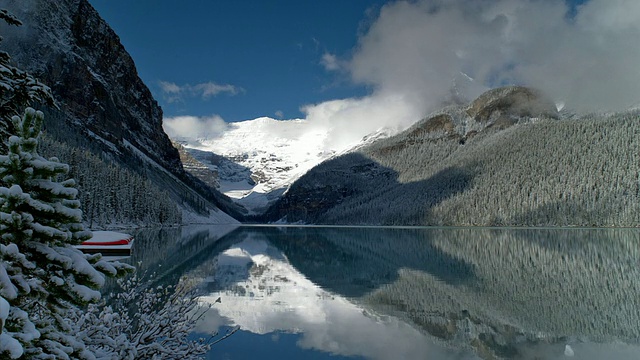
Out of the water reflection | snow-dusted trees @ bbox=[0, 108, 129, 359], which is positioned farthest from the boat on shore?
snow-dusted trees @ bbox=[0, 108, 129, 359]

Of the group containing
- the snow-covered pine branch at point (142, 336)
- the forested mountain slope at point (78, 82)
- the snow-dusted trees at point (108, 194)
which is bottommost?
the snow-covered pine branch at point (142, 336)

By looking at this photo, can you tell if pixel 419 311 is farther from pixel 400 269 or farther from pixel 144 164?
pixel 144 164

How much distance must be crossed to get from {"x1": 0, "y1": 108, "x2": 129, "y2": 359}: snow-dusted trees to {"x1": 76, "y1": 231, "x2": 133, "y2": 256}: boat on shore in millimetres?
38536

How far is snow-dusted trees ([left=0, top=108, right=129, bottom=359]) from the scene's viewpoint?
13.0 feet

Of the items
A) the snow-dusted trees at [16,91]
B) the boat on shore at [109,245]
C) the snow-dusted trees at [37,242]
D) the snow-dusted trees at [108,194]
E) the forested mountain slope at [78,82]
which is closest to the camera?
the snow-dusted trees at [37,242]

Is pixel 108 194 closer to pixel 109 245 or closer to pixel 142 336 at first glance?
pixel 109 245

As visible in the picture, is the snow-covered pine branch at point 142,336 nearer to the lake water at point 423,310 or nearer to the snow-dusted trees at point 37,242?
the snow-dusted trees at point 37,242

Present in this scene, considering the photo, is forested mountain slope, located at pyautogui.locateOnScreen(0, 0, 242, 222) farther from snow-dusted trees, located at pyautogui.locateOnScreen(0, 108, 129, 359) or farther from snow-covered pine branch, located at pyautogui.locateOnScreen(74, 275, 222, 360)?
snow-dusted trees, located at pyautogui.locateOnScreen(0, 108, 129, 359)

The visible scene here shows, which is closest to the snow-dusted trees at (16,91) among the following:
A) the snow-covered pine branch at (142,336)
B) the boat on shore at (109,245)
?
the snow-covered pine branch at (142,336)

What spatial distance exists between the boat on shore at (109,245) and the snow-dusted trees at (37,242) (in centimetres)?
3854

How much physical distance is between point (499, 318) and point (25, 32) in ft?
633

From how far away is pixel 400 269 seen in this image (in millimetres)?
35156

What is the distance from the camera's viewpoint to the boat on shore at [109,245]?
39125 millimetres

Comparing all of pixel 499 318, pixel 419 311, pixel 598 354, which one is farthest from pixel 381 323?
pixel 598 354
